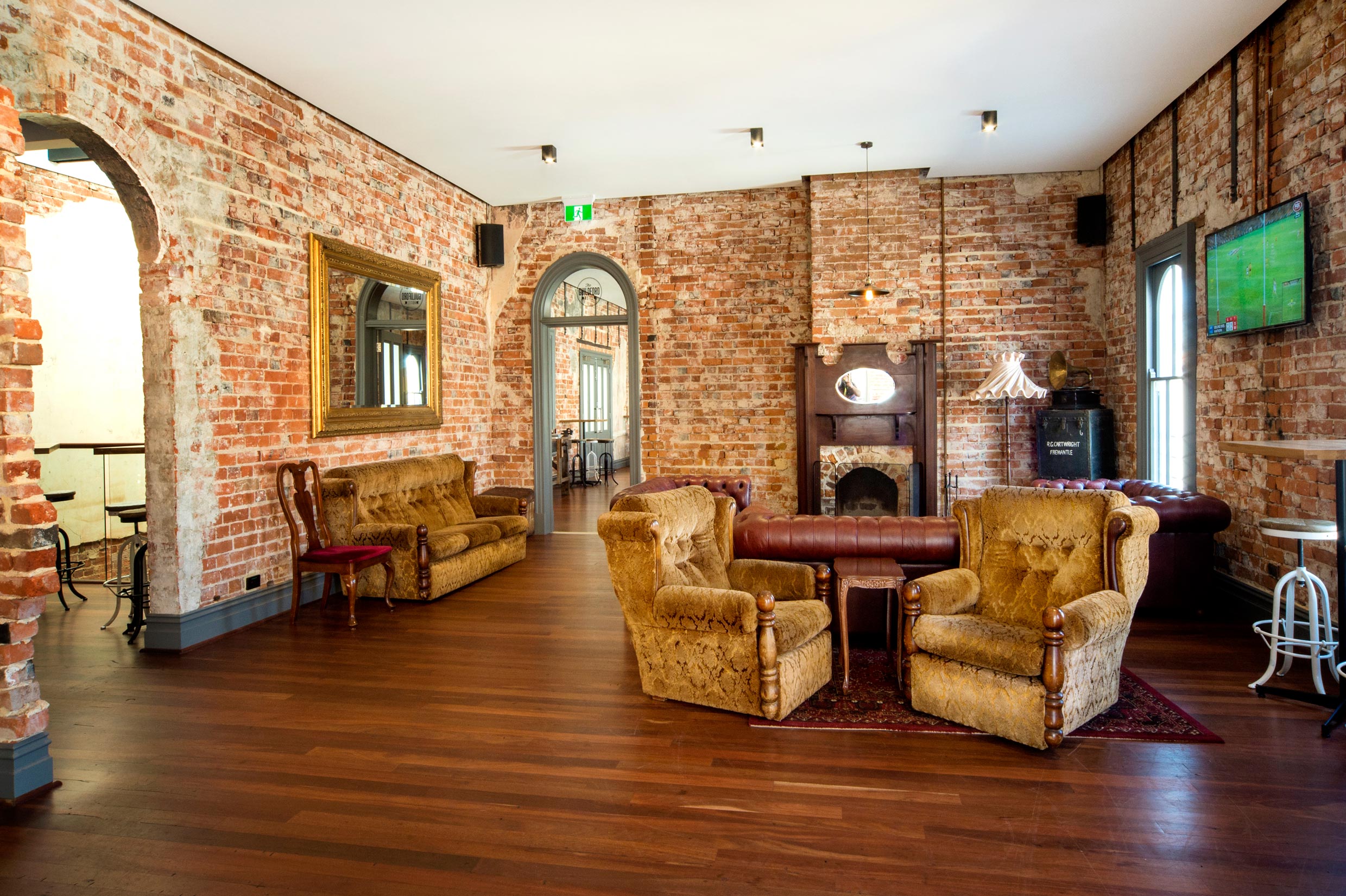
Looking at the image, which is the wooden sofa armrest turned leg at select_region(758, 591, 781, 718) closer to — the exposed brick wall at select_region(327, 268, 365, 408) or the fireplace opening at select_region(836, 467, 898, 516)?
the exposed brick wall at select_region(327, 268, 365, 408)

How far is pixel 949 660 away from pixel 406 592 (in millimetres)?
3988

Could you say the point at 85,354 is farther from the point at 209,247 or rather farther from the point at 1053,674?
the point at 1053,674

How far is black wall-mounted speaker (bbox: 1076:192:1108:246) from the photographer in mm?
7613

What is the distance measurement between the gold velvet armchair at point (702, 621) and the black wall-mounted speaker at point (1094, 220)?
18.4 ft

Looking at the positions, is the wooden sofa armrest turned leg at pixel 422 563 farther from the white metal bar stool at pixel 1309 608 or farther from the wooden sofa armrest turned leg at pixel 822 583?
the white metal bar stool at pixel 1309 608

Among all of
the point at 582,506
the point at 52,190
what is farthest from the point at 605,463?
the point at 52,190

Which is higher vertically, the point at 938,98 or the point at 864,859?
the point at 938,98

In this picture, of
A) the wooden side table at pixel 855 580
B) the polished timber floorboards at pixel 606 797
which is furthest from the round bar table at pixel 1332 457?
the wooden side table at pixel 855 580

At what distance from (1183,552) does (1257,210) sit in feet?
7.24

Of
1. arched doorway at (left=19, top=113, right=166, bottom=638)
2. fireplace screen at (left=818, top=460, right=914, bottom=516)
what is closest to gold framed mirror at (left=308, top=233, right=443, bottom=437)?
arched doorway at (left=19, top=113, right=166, bottom=638)

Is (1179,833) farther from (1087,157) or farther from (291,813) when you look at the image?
(1087,157)

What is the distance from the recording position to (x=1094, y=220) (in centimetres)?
762

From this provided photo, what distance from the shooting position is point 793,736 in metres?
3.33

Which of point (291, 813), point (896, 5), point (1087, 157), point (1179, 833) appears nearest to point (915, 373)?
point (1087, 157)
